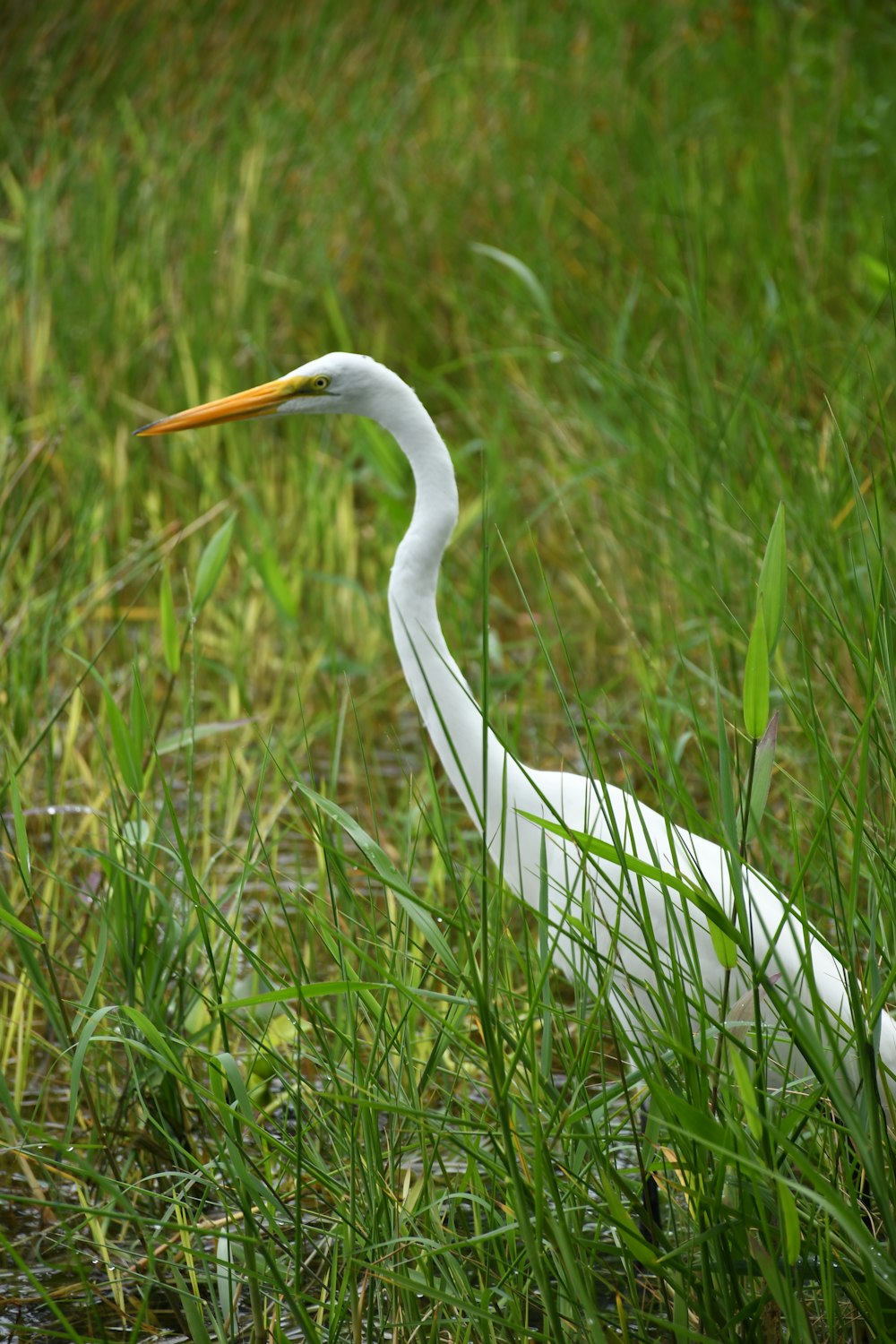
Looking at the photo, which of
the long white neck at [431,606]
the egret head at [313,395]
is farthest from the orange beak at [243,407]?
the long white neck at [431,606]

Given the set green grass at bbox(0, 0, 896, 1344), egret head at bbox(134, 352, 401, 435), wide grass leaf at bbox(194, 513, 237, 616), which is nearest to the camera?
green grass at bbox(0, 0, 896, 1344)

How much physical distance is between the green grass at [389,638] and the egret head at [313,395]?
0.93 ft

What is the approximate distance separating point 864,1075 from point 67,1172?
108 cm

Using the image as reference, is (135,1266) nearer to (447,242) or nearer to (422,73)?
(447,242)

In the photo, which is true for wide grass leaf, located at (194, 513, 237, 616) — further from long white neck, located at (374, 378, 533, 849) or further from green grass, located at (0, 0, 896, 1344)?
long white neck, located at (374, 378, 533, 849)

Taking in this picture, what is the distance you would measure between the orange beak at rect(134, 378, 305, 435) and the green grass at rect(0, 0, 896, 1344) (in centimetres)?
26

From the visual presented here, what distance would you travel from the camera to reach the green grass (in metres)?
1.20

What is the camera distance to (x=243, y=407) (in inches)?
80.9

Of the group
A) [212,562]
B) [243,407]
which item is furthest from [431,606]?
[243,407]

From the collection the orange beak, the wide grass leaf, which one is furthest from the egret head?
the wide grass leaf

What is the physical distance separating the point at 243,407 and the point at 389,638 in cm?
124

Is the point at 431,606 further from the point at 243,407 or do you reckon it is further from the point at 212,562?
the point at 243,407

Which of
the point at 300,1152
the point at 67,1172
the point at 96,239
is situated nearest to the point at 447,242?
the point at 96,239

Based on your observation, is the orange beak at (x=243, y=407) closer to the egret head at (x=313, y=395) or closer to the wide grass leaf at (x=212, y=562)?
the egret head at (x=313, y=395)
